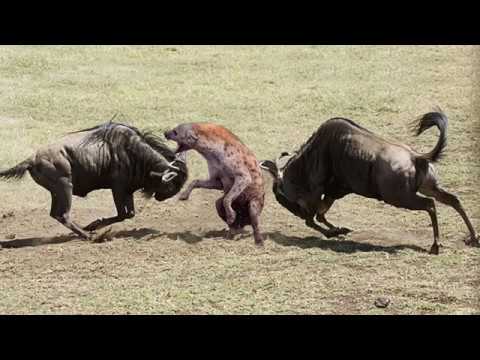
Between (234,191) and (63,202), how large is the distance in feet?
6.58

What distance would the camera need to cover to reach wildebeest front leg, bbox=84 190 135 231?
35.8 feet

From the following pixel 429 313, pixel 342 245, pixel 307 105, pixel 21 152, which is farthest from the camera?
pixel 307 105

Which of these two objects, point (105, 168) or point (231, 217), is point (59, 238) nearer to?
point (105, 168)

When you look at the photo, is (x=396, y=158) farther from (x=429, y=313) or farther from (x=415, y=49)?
(x=415, y=49)

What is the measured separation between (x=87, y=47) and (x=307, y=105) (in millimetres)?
6203

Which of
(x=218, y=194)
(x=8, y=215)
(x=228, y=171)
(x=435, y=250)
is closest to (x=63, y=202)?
(x=8, y=215)

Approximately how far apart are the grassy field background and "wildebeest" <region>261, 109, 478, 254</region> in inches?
16.9

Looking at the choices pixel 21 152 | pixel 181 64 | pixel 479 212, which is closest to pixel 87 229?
pixel 21 152

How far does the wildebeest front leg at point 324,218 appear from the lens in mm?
10906

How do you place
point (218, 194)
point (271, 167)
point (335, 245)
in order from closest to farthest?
point (335, 245) < point (271, 167) < point (218, 194)

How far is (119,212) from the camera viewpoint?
10.9 m

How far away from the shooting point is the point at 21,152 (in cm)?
1422

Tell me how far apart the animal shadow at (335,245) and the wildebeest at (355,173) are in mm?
201

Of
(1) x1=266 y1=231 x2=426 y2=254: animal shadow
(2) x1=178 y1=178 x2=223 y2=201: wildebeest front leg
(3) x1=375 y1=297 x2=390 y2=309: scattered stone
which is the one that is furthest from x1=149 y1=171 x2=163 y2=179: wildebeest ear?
(3) x1=375 y1=297 x2=390 y2=309: scattered stone
